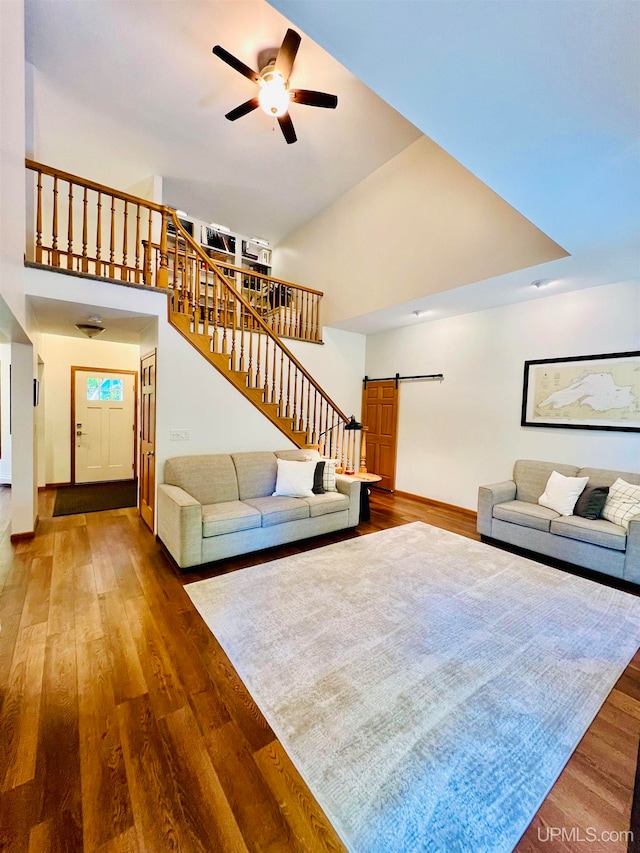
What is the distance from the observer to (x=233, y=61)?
9.52 feet

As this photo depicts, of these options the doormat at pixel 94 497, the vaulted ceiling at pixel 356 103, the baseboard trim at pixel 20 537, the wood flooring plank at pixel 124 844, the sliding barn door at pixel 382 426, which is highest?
the vaulted ceiling at pixel 356 103

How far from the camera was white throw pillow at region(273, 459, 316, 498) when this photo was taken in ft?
12.6

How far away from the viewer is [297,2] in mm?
1235

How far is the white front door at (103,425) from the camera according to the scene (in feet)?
19.3

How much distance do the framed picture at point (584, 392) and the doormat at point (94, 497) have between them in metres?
5.49

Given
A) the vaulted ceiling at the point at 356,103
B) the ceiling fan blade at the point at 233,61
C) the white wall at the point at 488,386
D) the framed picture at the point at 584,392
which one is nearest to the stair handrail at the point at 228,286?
the vaulted ceiling at the point at 356,103

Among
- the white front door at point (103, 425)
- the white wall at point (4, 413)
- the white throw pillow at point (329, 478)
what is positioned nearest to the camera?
the white throw pillow at point (329, 478)

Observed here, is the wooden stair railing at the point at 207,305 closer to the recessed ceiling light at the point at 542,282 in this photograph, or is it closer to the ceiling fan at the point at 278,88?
the ceiling fan at the point at 278,88

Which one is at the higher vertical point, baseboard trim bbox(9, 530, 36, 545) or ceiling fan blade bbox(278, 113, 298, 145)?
ceiling fan blade bbox(278, 113, 298, 145)

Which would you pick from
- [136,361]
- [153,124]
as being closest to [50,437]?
[136,361]

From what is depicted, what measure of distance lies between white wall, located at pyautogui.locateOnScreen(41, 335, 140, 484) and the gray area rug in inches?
178

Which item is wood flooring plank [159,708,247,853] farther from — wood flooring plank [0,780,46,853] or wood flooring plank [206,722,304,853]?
wood flooring plank [0,780,46,853]

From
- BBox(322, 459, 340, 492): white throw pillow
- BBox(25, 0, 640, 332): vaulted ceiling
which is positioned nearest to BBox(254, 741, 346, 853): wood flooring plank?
BBox(322, 459, 340, 492): white throw pillow

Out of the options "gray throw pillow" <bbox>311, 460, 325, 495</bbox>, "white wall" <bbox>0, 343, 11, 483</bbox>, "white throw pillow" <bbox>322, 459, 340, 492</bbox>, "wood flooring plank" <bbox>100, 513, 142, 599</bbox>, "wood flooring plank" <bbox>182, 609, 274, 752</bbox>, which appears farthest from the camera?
"white wall" <bbox>0, 343, 11, 483</bbox>
